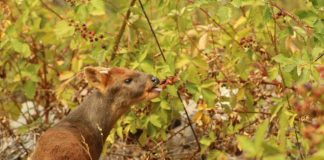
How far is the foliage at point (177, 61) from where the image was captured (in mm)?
5555

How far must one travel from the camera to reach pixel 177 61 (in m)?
5.90

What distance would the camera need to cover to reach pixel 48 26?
274 inches

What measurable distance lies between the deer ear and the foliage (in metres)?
0.18

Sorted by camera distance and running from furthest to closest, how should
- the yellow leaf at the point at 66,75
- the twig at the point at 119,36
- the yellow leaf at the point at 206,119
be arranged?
1. the yellow leaf at the point at 66,75
2. the yellow leaf at the point at 206,119
3. the twig at the point at 119,36

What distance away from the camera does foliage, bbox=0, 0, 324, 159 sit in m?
5.55

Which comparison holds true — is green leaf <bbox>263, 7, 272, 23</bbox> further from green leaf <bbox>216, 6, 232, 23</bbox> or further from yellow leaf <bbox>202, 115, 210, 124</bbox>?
yellow leaf <bbox>202, 115, 210, 124</bbox>

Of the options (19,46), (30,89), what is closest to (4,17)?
(19,46)

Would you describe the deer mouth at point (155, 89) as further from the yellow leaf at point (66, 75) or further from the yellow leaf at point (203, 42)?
the yellow leaf at point (66, 75)

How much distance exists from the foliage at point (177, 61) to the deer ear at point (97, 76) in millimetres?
182

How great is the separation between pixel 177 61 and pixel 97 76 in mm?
644

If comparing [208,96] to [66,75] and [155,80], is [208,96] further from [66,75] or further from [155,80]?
[66,75]

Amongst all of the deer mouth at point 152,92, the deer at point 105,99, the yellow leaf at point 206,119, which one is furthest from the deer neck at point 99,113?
the yellow leaf at point 206,119

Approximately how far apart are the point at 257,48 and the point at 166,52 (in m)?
0.75

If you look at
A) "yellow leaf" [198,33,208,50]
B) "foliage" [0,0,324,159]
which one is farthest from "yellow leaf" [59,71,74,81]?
"yellow leaf" [198,33,208,50]
